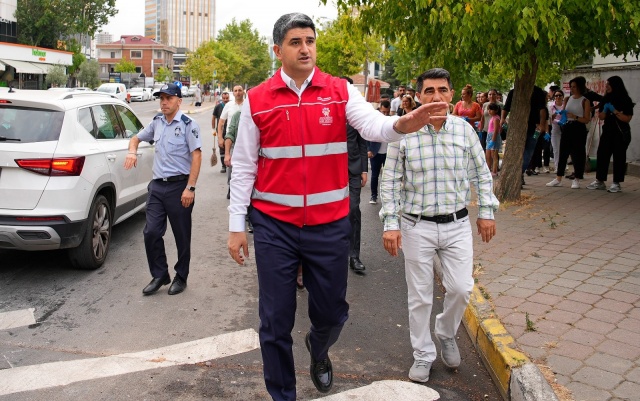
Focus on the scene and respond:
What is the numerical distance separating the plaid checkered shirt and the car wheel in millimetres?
3531

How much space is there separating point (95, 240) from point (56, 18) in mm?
64046

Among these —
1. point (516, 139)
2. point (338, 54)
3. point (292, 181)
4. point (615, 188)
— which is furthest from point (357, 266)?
point (338, 54)

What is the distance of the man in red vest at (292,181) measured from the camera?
11.5 ft

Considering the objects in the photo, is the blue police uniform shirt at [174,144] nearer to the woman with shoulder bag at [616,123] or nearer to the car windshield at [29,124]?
the car windshield at [29,124]

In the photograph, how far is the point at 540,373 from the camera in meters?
4.11

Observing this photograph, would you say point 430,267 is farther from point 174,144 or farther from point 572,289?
point 174,144

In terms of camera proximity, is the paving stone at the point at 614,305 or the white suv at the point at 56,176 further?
the white suv at the point at 56,176

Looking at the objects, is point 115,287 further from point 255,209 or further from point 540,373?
point 540,373

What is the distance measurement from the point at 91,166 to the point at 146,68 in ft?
456

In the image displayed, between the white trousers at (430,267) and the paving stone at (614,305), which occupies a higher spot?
the white trousers at (430,267)

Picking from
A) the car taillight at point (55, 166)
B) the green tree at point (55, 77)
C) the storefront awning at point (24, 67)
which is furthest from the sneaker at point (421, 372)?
the green tree at point (55, 77)

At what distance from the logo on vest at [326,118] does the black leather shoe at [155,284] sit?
334 centimetres

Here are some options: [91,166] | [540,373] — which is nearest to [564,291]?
[540,373]

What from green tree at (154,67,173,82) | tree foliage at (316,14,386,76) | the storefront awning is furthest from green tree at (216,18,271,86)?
tree foliage at (316,14,386,76)
